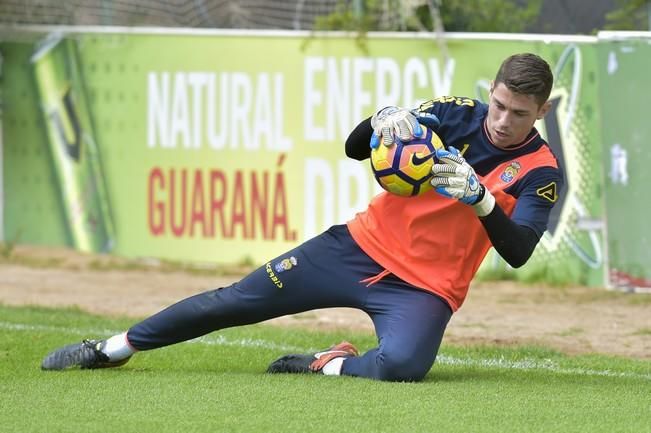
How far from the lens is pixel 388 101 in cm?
1298

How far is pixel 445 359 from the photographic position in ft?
26.7

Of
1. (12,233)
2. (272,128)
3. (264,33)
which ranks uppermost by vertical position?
(264,33)

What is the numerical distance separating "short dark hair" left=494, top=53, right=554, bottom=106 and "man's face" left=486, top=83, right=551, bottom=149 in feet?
0.09

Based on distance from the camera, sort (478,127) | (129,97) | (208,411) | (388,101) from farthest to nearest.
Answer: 1. (129,97)
2. (388,101)
3. (478,127)
4. (208,411)

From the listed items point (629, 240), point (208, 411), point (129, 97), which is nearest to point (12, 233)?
point (129, 97)

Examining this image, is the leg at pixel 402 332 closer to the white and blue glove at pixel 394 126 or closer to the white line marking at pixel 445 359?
the white and blue glove at pixel 394 126

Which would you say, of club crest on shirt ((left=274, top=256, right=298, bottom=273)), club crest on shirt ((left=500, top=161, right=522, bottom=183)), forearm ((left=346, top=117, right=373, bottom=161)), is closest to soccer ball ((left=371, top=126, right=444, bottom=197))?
forearm ((left=346, top=117, right=373, bottom=161))

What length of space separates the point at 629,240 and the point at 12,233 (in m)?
6.88

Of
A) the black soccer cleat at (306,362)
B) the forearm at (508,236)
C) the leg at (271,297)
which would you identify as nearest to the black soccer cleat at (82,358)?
the leg at (271,297)

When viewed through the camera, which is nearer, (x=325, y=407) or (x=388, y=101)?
(x=325, y=407)

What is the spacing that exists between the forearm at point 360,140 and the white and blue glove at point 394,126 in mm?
158

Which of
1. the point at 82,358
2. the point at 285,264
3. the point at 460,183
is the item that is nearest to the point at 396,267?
the point at 285,264

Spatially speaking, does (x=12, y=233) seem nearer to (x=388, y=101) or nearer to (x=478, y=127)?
(x=388, y=101)

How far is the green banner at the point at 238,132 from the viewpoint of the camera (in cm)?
1222
